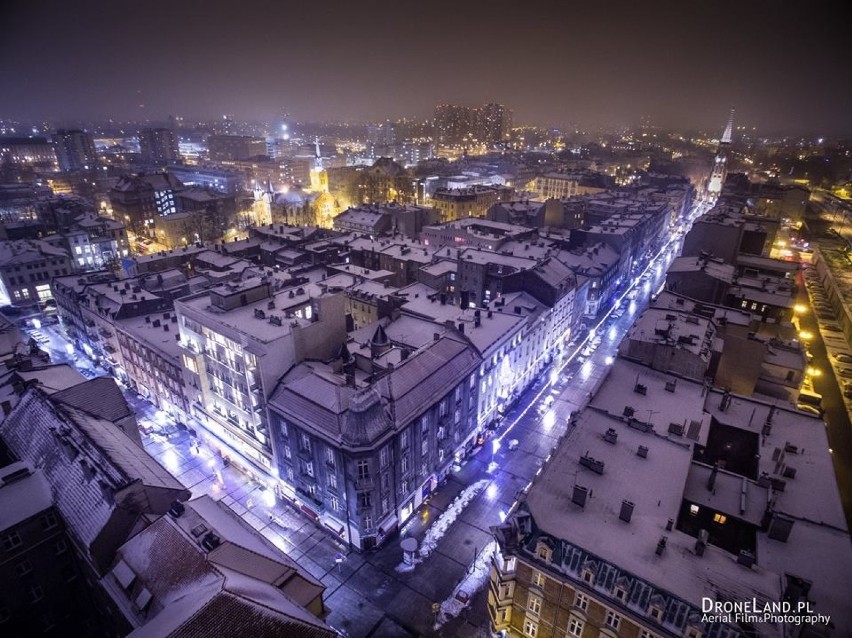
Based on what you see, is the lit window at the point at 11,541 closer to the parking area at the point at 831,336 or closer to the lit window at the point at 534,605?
the lit window at the point at 534,605

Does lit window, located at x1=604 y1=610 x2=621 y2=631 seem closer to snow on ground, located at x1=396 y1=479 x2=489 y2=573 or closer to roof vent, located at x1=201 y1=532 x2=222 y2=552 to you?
snow on ground, located at x1=396 y1=479 x2=489 y2=573

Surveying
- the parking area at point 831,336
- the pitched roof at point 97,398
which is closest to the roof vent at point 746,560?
the parking area at point 831,336

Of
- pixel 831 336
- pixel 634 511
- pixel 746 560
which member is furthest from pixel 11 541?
pixel 831 336

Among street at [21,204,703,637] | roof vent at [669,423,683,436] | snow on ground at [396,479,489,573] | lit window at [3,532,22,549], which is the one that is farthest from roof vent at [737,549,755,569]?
lit window at [3,532,22,549]

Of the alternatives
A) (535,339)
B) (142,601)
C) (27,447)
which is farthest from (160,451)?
(535,339)

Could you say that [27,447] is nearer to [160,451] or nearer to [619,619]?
[160,451]
